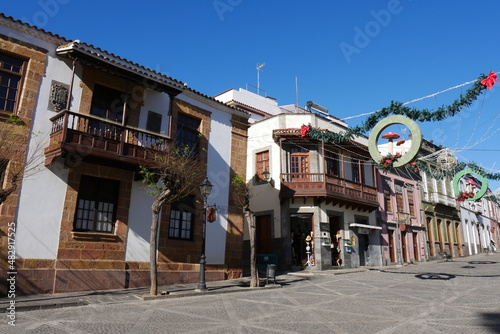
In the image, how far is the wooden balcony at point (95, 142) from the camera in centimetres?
1009

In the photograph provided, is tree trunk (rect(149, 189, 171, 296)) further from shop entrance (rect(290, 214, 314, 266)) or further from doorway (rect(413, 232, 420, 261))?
doorway (rect(413, 232, 420, 261))

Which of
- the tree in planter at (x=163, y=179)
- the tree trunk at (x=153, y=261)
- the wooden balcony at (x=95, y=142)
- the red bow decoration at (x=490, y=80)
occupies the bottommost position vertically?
the tree trunk at (x=153, y=261)

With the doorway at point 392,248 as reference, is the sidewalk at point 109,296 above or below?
below

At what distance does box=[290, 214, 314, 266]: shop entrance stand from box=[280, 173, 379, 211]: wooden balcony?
1528 millimetres

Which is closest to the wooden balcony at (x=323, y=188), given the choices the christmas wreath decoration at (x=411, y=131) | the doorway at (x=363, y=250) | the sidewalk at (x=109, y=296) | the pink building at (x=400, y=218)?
the doorway at (x=363, y=250)

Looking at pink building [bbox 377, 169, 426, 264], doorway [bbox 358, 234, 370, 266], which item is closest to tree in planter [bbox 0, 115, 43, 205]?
doorway [bbox 358, 234, 370, 266]

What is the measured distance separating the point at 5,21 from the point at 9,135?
11.6ft

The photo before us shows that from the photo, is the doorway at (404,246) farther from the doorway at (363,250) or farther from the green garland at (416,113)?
the green garland at (416,113)

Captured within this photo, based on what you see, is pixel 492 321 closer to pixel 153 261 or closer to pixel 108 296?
pixel 153 261

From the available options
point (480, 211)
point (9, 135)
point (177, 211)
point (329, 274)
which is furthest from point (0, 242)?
point (480, 211)

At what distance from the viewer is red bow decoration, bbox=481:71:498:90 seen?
28.8 ft

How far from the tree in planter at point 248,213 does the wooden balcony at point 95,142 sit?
3.75 m

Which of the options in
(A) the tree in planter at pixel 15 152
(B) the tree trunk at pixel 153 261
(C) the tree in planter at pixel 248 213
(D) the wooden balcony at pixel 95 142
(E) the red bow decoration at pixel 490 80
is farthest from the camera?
(C) the tree in planter at pixel 248 213

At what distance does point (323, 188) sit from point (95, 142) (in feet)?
40.3
